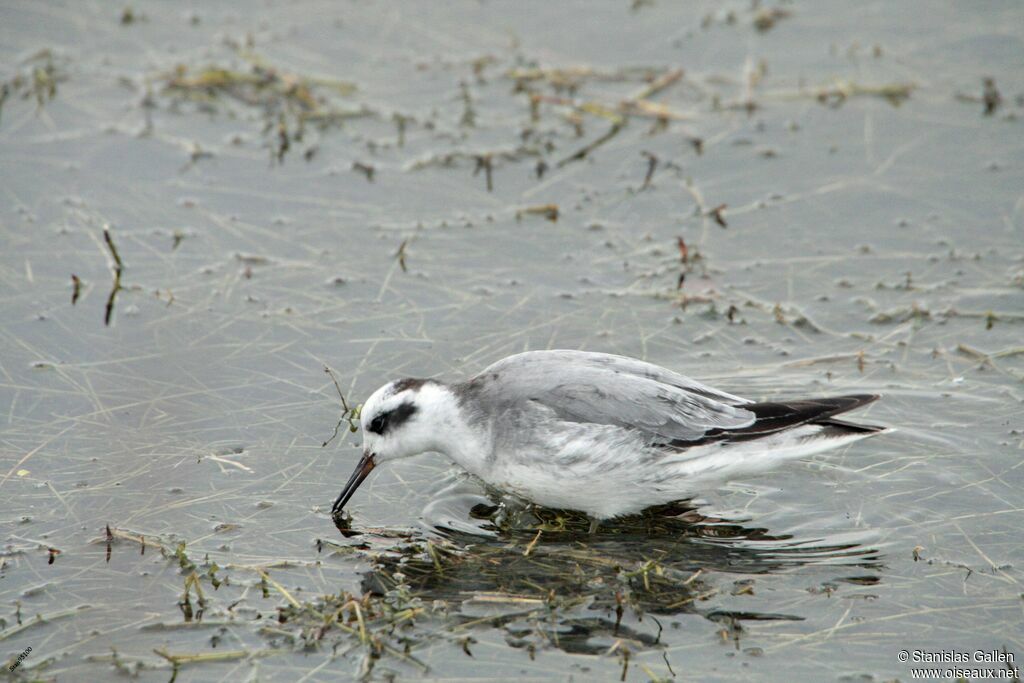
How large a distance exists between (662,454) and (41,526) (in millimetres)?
3241

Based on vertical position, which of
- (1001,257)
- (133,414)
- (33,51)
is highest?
(33,51)

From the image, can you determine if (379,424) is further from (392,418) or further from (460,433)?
(460,433)

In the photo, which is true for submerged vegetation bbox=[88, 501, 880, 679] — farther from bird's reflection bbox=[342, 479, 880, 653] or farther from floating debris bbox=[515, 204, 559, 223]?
floating debris bbox=[515, 204, 559, 223]

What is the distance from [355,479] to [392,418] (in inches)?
15.1

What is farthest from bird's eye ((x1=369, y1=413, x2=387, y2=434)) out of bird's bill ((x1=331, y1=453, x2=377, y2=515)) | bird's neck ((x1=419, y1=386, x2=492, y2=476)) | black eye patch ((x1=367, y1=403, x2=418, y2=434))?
bird's neck ((x1=419, y1=386, x2=492, y2=476))

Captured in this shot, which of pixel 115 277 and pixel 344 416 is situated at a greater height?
pixel 115 277

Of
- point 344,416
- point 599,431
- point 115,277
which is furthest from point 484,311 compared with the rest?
point 115,277

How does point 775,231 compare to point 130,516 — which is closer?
point 130,516

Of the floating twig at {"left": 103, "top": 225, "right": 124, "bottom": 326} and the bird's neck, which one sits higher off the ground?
the floating twig at {"left": 103, "top": 225, "right": 124, "bottom": 326}

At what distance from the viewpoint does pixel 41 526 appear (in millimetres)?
6406

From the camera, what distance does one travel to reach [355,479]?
22.0 feet

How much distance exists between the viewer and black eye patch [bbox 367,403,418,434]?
22.0 ft

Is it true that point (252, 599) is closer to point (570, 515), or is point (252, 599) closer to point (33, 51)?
point (570, 515)

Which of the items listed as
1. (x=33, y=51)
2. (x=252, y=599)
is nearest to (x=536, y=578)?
(x=252, y=599)
